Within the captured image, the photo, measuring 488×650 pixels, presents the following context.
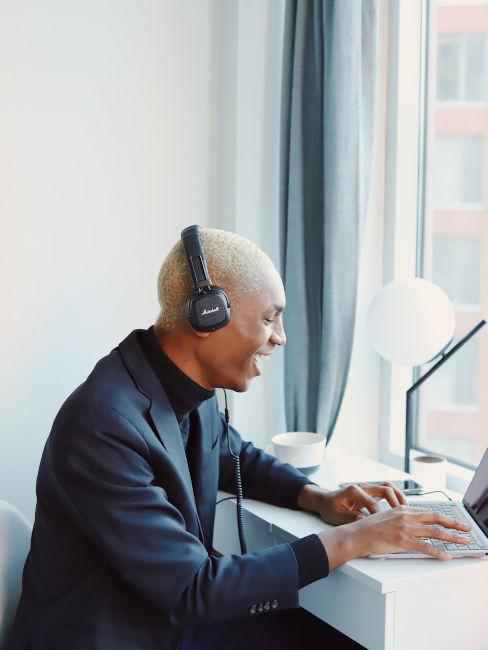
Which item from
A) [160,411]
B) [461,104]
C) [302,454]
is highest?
[461,104]

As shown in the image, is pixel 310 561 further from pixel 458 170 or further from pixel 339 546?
pixel 458 170

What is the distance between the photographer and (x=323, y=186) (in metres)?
1.98

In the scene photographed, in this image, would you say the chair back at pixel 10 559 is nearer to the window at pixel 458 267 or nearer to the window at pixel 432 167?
the window at pixel 432 167

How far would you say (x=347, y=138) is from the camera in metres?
1.90

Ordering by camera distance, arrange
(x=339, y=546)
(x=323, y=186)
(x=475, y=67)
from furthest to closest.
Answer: (x=475, y=67)
(x=323, y=186)
(x=339, y=546)

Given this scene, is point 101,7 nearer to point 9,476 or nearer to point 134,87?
point 134,87

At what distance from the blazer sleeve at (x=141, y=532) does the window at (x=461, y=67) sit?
1.42 meters

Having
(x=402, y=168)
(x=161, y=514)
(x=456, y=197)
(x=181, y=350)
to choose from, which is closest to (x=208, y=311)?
(x=181, y=350)

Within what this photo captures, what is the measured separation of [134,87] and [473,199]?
1052mm

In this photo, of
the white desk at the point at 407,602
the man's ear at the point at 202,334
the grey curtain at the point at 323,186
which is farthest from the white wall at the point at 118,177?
the white desk at the point at 407,602

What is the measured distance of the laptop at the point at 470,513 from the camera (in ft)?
4.21

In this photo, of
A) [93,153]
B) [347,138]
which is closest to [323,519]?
[347,138]

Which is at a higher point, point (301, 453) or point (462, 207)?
point (462, 207)

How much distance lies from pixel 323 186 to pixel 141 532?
111 cm
